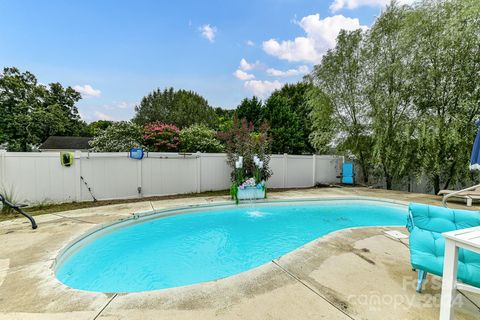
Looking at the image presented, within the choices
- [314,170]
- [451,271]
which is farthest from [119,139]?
[451,271]

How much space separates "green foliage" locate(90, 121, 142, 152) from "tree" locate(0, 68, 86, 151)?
1280 centimetres

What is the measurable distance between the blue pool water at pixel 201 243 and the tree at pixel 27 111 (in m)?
18.9

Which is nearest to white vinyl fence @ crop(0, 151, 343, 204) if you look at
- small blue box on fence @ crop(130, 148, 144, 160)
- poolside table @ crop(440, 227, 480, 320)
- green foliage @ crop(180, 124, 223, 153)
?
small blue box on fence @ crop(130, 148, 144, 160)

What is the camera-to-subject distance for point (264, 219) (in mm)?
6082

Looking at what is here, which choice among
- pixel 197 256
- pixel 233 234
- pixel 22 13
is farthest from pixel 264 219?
pixel 22 13

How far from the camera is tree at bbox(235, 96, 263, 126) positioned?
15500 mm

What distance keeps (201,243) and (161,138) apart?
653 cm

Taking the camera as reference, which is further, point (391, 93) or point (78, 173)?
point (391, 93)

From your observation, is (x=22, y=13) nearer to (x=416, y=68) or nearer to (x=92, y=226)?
(x=92, y=226)

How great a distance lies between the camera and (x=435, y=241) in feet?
7.25

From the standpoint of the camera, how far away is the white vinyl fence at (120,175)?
226 inches

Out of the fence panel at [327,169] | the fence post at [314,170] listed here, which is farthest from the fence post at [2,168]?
the fence panel at [327,169]

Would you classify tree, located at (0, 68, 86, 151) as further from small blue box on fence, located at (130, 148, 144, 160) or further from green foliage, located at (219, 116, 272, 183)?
green foliage, located at (219, 116, 272, 183)

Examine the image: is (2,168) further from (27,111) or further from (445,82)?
(27,111)
